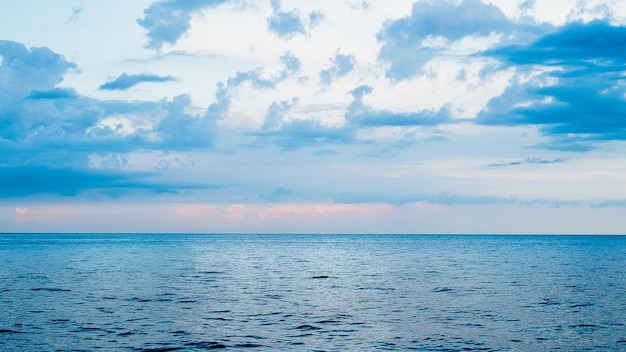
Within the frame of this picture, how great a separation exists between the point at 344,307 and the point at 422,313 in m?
6.89

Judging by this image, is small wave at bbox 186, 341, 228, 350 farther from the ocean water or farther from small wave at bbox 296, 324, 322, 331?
small wave at bbox 296, 324, 322, 331

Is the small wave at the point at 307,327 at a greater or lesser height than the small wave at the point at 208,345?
greater

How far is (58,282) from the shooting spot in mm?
71750

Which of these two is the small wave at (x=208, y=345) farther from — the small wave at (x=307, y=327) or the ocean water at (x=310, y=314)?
the small wave at (x=307, y=327)

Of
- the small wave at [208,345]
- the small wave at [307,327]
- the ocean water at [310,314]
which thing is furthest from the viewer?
the small wave at [307,327]

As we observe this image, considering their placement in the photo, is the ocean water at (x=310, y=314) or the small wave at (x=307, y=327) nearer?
the ocean water at (x=310, y=314)

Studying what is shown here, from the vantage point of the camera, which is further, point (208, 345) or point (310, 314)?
point (310, 314)

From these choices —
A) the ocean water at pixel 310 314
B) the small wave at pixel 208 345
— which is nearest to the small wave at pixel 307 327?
the ocean water at pixel 310 314

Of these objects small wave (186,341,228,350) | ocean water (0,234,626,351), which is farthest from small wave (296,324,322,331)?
small wave (186,341,228,350)

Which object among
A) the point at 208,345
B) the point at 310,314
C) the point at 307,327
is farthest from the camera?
the point at 310,314

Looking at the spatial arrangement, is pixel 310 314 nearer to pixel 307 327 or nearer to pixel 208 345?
pixel 307 327

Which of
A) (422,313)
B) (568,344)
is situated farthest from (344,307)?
(568,344)

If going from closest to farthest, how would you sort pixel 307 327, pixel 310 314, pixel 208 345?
pixel 208 345 < pixel 307 327 < pixel 310 314

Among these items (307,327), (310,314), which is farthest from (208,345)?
(310,314)
